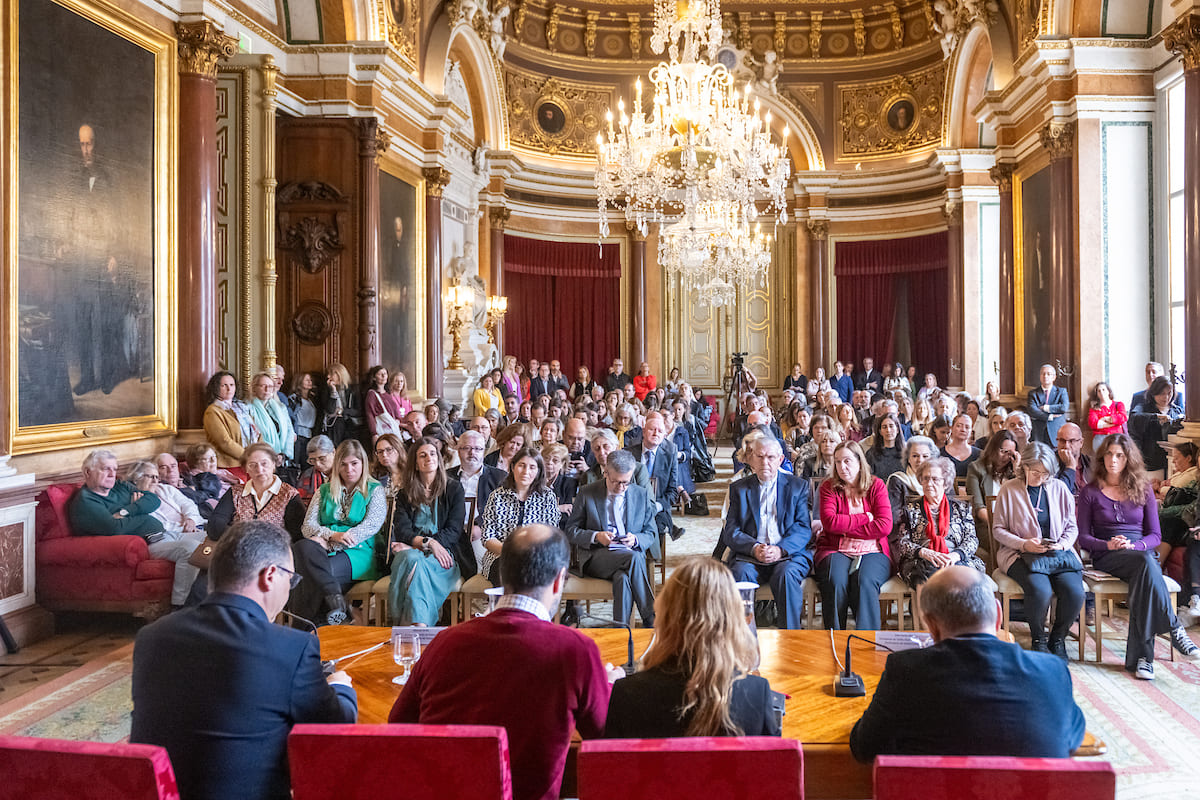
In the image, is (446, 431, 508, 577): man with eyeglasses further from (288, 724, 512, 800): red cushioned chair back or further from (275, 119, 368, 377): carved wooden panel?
(275, 119, 368, 377): carved wooden panel

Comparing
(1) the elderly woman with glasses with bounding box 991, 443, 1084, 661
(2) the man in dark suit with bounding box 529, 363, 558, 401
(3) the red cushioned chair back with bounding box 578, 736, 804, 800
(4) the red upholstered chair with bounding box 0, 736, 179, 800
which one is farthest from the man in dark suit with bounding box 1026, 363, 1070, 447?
(4) the red upholstered chair with bounding box 0, 736, 179, 800

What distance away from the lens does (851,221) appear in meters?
16.4

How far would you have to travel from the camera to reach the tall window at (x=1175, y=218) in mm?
8734

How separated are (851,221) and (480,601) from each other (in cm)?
1308

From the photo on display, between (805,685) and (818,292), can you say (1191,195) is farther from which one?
(818,292)

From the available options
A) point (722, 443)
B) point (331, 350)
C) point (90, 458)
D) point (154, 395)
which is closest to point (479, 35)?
point (331, 350)

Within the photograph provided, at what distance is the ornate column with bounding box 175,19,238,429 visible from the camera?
6.85m

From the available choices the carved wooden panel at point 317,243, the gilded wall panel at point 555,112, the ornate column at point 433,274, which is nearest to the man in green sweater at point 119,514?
the carved wooden panel at point 317,243

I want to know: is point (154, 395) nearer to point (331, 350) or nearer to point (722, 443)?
point (331, 350)

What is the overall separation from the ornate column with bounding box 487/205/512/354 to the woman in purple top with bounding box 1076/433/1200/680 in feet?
35.2

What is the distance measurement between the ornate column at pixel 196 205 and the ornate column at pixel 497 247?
313 inches

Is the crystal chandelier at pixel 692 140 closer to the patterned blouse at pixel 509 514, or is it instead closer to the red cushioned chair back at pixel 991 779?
the patterned blouse at pixel 509 514

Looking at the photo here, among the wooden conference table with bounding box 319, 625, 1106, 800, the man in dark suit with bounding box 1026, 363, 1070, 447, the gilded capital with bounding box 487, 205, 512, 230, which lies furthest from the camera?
the gilded capital with bounding box 487, 205, 512, 230

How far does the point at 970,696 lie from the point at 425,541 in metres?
3.17
